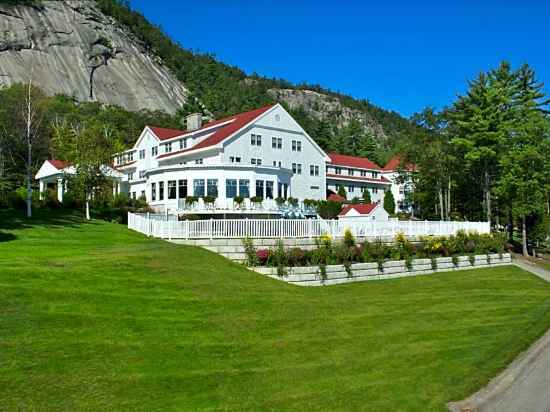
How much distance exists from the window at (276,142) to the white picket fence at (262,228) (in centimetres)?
1900

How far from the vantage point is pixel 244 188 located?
34.4 m

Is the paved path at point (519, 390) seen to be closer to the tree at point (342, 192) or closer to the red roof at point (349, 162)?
the tree at point (342, 192)

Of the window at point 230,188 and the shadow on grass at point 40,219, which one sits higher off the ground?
the window at point 230,188

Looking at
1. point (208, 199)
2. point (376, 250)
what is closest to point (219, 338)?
point (376, 250)

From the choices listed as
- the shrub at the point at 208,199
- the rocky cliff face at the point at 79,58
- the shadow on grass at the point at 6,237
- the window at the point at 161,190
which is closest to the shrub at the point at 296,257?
the shadow on grass at the point at 6,237

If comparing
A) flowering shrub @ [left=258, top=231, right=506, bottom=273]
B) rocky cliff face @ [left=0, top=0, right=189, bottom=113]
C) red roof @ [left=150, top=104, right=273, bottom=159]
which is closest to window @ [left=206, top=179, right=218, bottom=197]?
red roof @ [left=150, top=104, right=273, bottom=159]

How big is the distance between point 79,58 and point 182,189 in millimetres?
89198

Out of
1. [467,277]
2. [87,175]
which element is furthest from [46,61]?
[467,277]

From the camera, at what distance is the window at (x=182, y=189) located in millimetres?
34525

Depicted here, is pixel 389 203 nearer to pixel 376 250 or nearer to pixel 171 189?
pixel 171 189

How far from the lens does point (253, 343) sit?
404 inches

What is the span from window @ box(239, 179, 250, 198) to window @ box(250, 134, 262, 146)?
8146 mm

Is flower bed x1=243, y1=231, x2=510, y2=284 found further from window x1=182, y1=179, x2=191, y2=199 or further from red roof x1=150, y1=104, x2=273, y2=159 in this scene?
red roof x1=150, y1=104, x2=273, y2=159

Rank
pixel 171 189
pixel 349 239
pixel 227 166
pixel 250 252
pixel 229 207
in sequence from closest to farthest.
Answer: pixel 250 252 → pixel 349 239 → pixel 229 207 → pixel 227 166 → pixel 171 189
